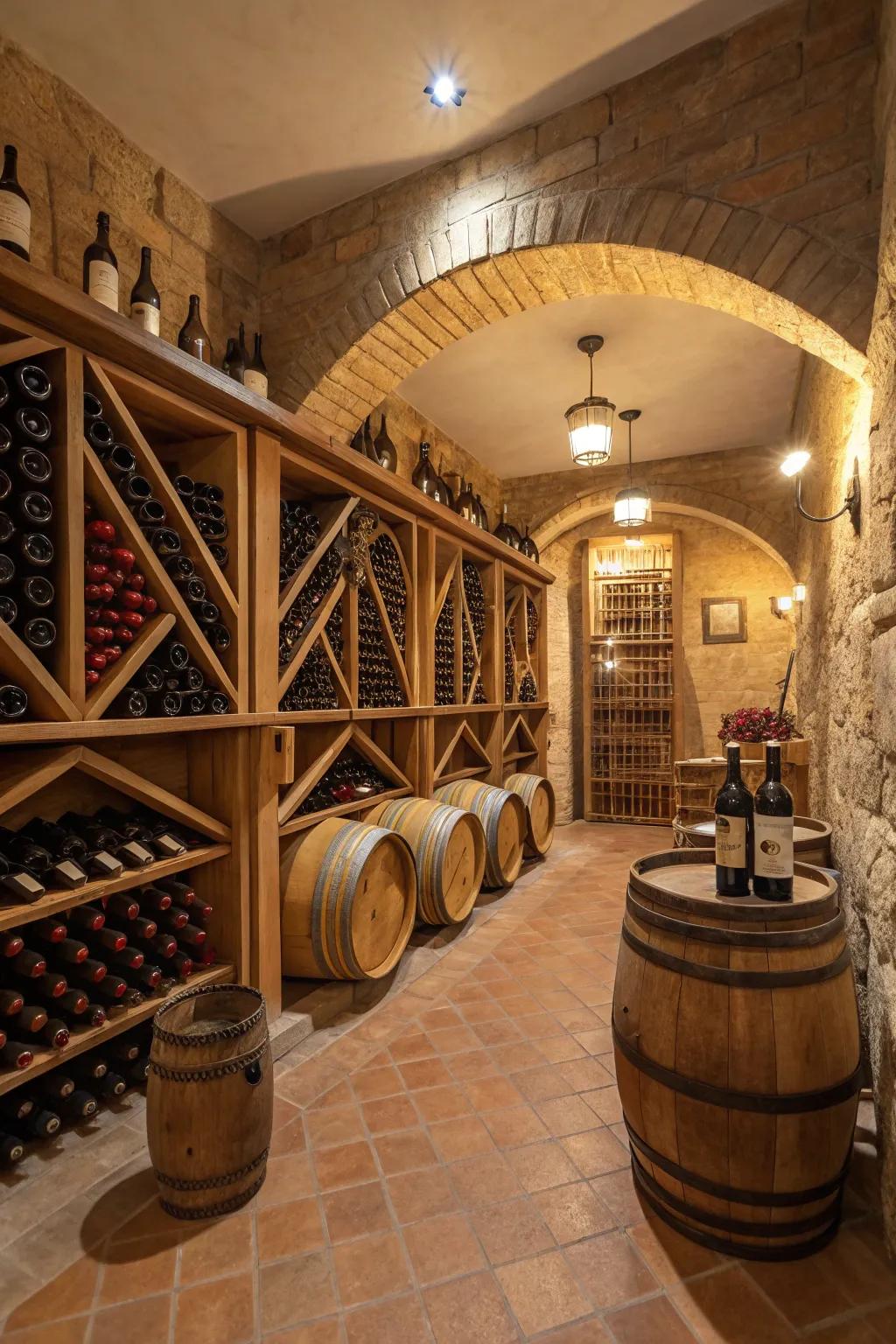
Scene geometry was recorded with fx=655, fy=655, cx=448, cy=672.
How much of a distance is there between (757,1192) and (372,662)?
2.59 meters

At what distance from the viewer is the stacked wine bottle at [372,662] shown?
3373 mm

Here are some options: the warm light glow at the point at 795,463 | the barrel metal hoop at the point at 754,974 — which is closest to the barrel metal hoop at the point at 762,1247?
the barrel metal hoop at the point at 754,974

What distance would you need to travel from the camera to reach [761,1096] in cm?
140

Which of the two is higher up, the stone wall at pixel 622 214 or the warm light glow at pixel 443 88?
the warm light glow at pixel 443 88

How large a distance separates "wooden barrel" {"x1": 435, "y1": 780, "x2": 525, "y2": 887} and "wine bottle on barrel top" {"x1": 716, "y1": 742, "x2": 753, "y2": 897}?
2.36m

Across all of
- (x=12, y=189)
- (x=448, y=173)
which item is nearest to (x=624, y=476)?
(x=448, y=173)

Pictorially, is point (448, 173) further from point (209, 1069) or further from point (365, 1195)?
point (365, 1195)

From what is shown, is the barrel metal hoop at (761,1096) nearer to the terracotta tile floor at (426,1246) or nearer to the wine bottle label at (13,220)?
the terracotta tile floor at (426,1246)

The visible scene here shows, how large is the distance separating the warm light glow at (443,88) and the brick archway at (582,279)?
0.43 meters

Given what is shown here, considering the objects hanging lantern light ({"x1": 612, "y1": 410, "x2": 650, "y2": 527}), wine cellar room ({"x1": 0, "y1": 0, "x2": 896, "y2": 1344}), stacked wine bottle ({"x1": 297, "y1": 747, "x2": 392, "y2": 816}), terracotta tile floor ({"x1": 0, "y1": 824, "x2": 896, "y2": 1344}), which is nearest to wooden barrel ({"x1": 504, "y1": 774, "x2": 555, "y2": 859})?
wine cellar room ({"x1": 0, "y1": 0, "x2": 896, "y2": 1344})

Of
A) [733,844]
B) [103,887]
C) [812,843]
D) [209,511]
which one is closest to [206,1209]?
[103,887]

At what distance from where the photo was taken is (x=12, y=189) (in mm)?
1857

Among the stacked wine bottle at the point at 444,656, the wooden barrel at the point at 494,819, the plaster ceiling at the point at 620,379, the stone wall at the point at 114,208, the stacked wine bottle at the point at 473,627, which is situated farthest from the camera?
the stacked wine bottle at the point at 473,627

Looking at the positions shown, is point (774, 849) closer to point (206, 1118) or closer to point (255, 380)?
point (206, 1118)
